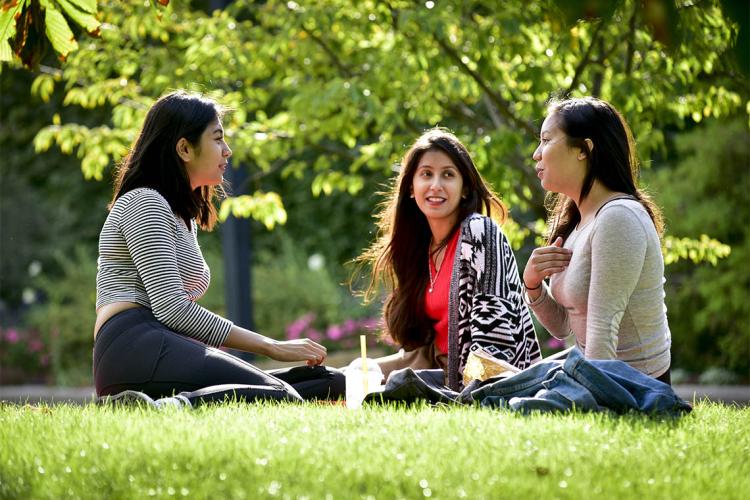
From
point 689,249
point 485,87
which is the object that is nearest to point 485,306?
point 485,87

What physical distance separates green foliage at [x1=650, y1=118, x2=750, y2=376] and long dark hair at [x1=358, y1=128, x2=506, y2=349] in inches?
282

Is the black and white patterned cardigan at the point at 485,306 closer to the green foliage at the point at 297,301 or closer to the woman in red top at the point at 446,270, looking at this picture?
the woman in red top at the point at 446,270

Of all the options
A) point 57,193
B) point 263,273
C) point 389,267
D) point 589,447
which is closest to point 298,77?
point 389,267

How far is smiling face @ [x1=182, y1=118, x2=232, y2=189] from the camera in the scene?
4895mm

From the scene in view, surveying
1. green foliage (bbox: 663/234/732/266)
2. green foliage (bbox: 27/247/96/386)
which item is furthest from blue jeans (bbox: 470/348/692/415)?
green foliage (bbox: 27/247/96/386)

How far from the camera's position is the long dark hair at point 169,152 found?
4.80m

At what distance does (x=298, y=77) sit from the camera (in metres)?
8.60

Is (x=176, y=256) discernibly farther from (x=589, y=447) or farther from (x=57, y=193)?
(x=57, y=193)

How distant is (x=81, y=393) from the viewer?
45.9 feet

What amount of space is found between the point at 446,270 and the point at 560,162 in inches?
35.7

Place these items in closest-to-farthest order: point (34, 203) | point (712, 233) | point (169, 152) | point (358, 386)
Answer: point (358, 386) → point (169, 152) → point (712, 233) → point (34, 203)

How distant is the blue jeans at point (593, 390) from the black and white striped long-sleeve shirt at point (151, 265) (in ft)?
4.55

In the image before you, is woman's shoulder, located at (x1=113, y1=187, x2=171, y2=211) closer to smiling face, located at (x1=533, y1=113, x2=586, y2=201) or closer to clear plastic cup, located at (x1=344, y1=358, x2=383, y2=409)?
clear plastic cup, located at (x1=344, y1=358, x2=383, y2=409)

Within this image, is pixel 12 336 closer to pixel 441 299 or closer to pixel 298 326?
pixel 298 326
